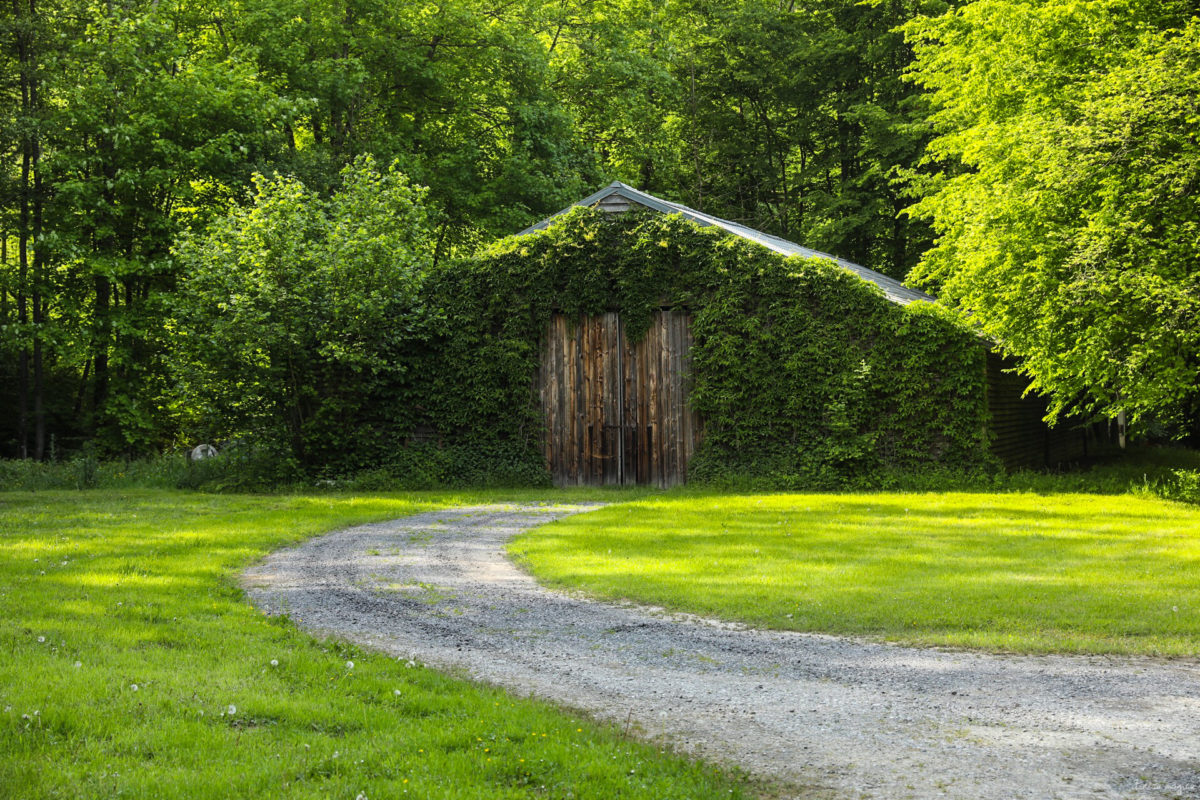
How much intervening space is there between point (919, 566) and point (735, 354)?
10.2m

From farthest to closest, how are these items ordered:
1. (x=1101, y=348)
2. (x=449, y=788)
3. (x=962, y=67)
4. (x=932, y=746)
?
(x=962, y=67) → (x=1101, y=348) → (x=932, y=746) → (x=449, y=788)

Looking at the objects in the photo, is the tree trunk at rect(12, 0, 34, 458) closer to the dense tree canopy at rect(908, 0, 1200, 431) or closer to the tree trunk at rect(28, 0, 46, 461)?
the tree trunk at rect(28, 0, 46, 461)

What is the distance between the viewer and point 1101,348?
53.7 ft

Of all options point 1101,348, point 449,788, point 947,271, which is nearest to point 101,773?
point 449,788

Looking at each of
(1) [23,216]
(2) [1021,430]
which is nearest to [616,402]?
(2) [1021,430]

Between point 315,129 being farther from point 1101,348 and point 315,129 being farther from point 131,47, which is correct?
point 1101,348

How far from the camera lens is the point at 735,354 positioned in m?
20.6

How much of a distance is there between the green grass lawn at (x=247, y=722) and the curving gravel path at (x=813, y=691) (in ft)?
1.83

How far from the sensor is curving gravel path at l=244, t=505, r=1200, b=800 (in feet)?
16.2

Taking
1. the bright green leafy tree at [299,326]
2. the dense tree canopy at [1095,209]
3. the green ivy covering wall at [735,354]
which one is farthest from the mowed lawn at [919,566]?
the bright green leafy tree at [299,326]

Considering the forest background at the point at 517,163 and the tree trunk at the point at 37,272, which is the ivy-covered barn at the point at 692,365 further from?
the tree trunk at the point at 37,272

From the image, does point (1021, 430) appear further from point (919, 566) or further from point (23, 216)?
point (23, 216)

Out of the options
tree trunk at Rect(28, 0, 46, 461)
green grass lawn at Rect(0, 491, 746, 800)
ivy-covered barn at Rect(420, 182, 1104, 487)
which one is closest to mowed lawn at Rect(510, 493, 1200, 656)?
ivy-covered barn at Rect(420, 182, 1104, 487)

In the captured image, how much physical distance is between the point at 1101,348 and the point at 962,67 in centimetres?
1054
